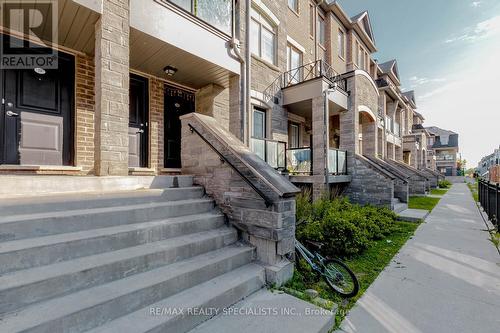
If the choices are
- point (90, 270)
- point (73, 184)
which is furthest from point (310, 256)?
point (73, 184)

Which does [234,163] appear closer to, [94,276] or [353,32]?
[94,276]

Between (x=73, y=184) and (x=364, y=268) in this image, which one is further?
(x=364, y=268)

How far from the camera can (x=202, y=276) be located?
265cm

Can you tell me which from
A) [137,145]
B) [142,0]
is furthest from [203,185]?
[142,0]

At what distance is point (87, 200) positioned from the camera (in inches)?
114

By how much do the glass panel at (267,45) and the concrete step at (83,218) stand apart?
22.7ft

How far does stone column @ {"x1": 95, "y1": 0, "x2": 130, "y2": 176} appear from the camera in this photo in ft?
13.1

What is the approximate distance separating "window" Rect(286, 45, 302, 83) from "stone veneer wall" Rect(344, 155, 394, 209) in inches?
158

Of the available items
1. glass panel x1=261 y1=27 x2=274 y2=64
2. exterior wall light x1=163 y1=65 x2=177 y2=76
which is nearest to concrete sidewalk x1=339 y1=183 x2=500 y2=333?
exterior wall light x1=163 y1=65 x2=177 y2=76

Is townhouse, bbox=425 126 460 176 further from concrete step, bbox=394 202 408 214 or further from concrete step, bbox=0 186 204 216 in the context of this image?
concrete step, bbox=0 186 204 216

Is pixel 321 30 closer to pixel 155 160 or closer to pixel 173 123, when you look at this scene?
pixel 173 123

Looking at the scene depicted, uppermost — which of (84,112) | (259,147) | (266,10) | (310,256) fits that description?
(266,10)

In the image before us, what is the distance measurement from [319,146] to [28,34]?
7.62 metres

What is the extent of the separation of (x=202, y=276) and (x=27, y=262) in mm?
1545
